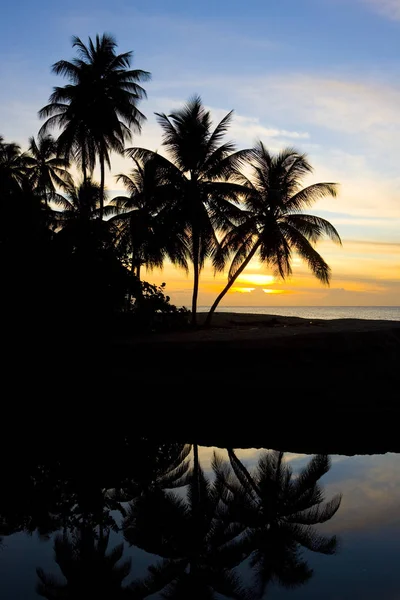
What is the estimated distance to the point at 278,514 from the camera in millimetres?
8055

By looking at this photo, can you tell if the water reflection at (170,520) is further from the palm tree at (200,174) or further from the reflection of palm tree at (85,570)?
the palm tree at (200,174)

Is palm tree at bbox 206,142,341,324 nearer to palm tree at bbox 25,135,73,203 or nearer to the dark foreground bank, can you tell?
the dark foreground bank

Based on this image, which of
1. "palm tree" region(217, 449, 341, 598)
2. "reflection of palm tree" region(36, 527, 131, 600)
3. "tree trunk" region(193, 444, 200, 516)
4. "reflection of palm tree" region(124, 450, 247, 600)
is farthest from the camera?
"tree trunk" region(193, 444, 200, 516)

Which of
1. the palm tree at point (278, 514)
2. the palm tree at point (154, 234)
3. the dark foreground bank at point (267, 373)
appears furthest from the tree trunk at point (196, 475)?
the palm tree at point (154, 234)

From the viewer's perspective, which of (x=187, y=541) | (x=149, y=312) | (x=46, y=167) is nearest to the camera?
(x=187, y=541)

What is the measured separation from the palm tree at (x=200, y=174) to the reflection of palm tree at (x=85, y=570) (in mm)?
17268

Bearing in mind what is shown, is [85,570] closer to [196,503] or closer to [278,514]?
[196,503]

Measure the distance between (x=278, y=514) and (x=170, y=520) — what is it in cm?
163

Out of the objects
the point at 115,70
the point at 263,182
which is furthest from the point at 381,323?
the point at 115,70

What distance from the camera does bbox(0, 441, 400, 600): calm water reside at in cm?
571

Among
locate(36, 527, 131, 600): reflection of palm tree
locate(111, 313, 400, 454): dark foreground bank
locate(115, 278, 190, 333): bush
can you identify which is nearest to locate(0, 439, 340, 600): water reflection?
locate(36, 527, 131, 600): reflection of palm tree

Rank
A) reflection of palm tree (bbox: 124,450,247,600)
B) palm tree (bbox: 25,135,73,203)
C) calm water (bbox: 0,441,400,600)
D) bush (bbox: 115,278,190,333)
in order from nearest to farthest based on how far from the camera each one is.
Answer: reflection of palm tree (bbox: 124,450,247,600), calm water (bbox: 0,441,400,600), bush (bbox: 115,278,190,333), palm tree (bbox: 25,135,73,203)

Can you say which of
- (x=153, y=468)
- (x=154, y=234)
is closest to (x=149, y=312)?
(x=154, y=234)

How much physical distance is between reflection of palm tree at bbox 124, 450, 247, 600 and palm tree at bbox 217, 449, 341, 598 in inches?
9.7
